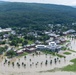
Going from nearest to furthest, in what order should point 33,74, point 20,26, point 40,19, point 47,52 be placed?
point 33,74
point 47,52
point 20,26
point 40,19

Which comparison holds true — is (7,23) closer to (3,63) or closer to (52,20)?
(52,20)

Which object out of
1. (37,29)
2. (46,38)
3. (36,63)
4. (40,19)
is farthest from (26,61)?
(40,19)

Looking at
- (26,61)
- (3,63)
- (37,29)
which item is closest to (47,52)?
(26,61)

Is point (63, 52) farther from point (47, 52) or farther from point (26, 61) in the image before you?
point (26, 61)

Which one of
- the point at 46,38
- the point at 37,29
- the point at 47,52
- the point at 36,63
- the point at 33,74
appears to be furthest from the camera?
the point at 37,29

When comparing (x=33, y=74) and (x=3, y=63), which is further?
(x=3, y=63)

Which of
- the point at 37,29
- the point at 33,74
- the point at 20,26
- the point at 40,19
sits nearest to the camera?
the point at 33,74
